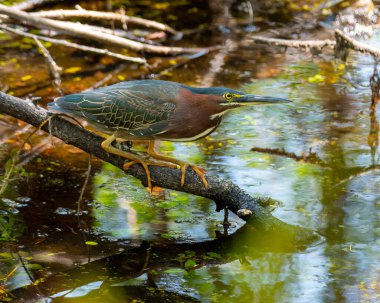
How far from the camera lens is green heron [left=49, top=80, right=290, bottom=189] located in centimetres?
522

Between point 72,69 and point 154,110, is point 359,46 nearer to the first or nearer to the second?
point 154,110

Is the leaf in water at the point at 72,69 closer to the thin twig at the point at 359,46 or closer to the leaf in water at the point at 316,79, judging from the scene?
the leaf in water at the point at 316,79

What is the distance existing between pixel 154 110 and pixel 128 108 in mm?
189

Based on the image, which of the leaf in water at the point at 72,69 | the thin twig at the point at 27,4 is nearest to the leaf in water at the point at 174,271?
the leaf in water at the point at 72,69

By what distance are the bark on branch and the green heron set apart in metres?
0.07

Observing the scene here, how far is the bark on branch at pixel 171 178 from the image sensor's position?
531 cm

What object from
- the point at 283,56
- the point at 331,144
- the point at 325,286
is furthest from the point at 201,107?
the point at 283,56

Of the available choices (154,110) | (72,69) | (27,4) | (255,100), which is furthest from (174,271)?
(27,4)

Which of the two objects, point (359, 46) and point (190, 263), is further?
point (359, 46)

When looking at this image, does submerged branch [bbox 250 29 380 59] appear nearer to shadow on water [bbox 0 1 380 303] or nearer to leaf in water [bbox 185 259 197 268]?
shadow on water [bbox 0 1 380 303]

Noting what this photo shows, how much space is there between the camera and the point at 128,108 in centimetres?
532

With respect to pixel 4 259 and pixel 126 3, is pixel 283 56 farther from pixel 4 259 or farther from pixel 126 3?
pixel 4 259

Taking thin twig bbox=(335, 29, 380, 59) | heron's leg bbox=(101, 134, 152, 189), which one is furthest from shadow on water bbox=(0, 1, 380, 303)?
heron's leg bbox=(101, 134, 152, 189)

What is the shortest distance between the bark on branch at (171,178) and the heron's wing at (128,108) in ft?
0.47
